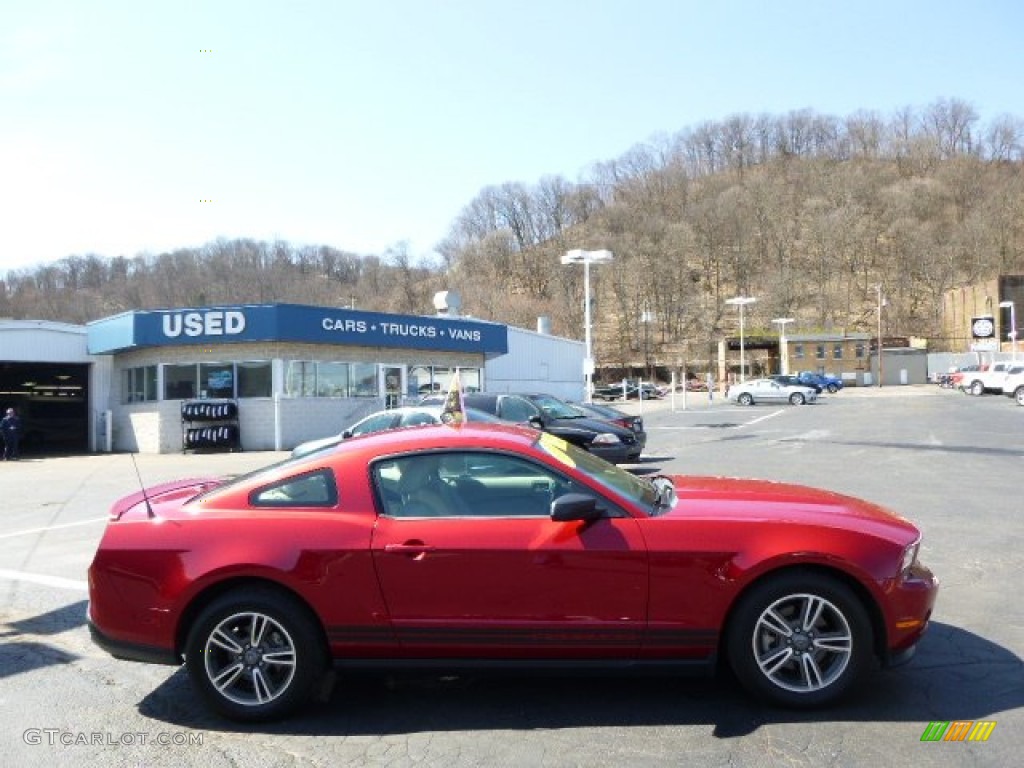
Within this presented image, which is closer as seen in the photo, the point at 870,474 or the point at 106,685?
the point at 106,685

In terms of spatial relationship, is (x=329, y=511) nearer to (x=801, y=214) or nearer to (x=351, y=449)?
(x=351, y=449)

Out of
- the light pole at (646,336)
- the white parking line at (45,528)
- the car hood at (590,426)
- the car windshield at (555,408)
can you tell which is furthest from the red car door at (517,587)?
the light pole at (646,336)

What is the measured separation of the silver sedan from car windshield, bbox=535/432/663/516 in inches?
1789

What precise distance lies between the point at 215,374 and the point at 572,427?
14150 mm

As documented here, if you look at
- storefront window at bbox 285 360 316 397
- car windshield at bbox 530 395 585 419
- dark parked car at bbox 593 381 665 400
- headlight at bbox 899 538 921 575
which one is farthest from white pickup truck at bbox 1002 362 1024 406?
headlight at bbox 899 538 921 575

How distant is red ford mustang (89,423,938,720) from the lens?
14.0 ft

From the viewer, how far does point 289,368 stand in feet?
85.9

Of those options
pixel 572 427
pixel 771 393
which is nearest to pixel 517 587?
pixel 572 427

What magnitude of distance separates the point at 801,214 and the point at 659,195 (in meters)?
23.2

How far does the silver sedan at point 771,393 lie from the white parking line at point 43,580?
4467 cm

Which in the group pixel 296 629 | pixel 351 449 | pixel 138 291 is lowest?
pixel 296 629

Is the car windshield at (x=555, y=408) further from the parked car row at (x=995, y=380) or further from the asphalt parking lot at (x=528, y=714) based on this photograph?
the parked car row at (x=995, y=380)

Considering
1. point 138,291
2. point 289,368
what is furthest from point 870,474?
point 138,291

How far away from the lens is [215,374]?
26344mm
